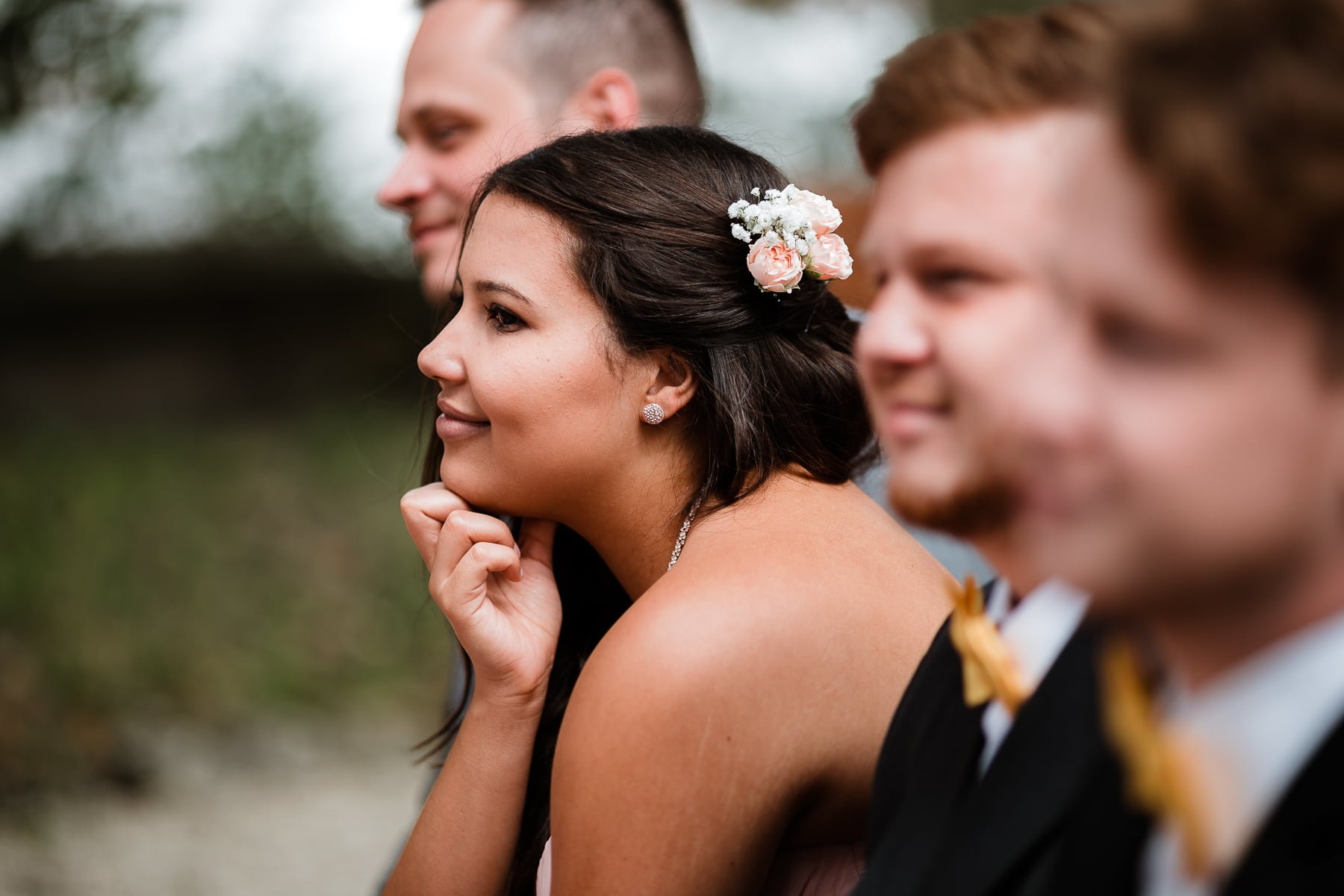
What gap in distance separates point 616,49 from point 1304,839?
10.9 ft

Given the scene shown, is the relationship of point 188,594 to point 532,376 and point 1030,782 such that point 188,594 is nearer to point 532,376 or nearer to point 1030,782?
point 532,376

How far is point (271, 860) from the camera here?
5426mm

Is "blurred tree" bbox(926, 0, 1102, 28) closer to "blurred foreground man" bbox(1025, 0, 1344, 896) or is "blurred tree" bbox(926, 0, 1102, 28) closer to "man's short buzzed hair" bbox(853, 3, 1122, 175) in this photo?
"man's short buzzed hair" bbox(853, 3, 1122, 175)

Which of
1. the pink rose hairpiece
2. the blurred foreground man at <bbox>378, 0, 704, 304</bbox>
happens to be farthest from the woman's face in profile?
the blurred foreground man at <bbox>378, 0, 704, 304</bbox>

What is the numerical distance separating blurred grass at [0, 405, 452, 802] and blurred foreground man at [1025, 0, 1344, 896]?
4.65 m

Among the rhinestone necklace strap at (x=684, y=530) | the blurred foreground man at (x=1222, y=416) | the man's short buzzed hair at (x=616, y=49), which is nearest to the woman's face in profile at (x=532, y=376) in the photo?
the rhinestone necklace strap at (x=684, y=530)

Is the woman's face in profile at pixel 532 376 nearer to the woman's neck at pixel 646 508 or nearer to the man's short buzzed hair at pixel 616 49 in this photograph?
the woman's neck at pixel 646 508

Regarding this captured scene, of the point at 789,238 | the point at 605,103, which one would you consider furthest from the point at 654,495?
the point at 605,103

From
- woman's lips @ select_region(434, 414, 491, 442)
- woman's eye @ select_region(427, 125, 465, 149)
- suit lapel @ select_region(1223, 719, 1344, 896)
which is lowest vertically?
woman's lips @ select_region(434, 414, 491, 442)

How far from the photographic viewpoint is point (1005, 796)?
126cm

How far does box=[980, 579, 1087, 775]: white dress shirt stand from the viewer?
4.42 feet

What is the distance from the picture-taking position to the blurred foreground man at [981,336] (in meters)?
1.23

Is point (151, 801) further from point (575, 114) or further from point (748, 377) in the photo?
point (748, 377)

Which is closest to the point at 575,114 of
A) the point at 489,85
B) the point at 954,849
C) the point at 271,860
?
the point at 489,85
